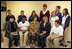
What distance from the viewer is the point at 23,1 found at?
2.89 m

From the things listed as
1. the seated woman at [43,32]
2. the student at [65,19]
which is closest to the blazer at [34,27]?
the seated woman at [43,32]

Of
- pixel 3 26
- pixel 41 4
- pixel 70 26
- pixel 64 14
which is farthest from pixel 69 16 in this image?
pixel 3 26

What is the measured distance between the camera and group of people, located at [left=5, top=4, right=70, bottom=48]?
2.81m

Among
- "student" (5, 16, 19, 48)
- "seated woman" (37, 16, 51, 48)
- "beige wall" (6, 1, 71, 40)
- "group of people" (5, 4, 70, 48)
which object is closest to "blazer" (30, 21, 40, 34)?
"group of people" (5, 4, 70, 48)

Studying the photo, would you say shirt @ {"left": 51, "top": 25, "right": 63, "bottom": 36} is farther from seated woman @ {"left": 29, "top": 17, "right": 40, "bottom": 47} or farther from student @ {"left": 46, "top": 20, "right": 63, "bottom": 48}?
seated woman @ {"left": 29, "top": 17, "right": 40, "bottom": 47}

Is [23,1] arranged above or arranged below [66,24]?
above

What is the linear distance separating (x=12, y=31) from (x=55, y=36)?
3.22ft

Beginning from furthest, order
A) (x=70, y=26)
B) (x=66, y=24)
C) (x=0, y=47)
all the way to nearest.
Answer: (x=70, y=26) → (x=66, y=24) → (x=0, y=47)

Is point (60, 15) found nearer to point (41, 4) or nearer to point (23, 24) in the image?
point (41, 4)

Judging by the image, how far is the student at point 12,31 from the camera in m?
2.90

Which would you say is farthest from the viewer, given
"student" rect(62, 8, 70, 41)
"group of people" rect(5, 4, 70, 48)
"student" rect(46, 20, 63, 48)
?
"student" rect(62, 8, 70, 41)

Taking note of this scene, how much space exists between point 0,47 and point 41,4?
4.25ft

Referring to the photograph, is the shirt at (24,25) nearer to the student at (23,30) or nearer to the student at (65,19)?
the student at (23,30)

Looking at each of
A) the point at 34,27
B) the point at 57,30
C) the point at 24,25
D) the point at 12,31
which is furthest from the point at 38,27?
the point at 12,31
